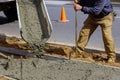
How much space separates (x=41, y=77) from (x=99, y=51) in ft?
6.61

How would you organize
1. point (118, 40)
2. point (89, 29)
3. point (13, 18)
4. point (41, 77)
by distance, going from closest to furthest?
point (41, 77), point (89, 29), point (118, 40), point (13, 18)

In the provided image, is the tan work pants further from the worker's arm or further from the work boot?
the worker's arm

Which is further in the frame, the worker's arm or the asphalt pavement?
the asphalt pavement

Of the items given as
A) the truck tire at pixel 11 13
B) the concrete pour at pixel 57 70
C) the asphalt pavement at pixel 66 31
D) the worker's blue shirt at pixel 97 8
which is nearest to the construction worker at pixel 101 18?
the worker's blue shirt at pixel 97 8

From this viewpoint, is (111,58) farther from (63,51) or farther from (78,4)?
(63,51)

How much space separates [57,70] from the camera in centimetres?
599

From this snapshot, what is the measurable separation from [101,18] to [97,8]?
33 centimetres

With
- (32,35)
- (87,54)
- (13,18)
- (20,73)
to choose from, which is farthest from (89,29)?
(13,18)

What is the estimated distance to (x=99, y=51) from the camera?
7461 mm

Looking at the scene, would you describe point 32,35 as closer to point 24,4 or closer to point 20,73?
point 24,4

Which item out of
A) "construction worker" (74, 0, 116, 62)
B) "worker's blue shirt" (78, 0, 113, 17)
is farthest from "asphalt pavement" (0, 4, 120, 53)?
"worker's blue shirt" (78, 0, 113, 17)

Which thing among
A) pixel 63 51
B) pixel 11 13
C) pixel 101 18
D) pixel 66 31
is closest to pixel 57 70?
pixel 101 18

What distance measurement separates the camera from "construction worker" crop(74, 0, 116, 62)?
6316 mm

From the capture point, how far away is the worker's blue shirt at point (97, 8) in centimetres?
629
